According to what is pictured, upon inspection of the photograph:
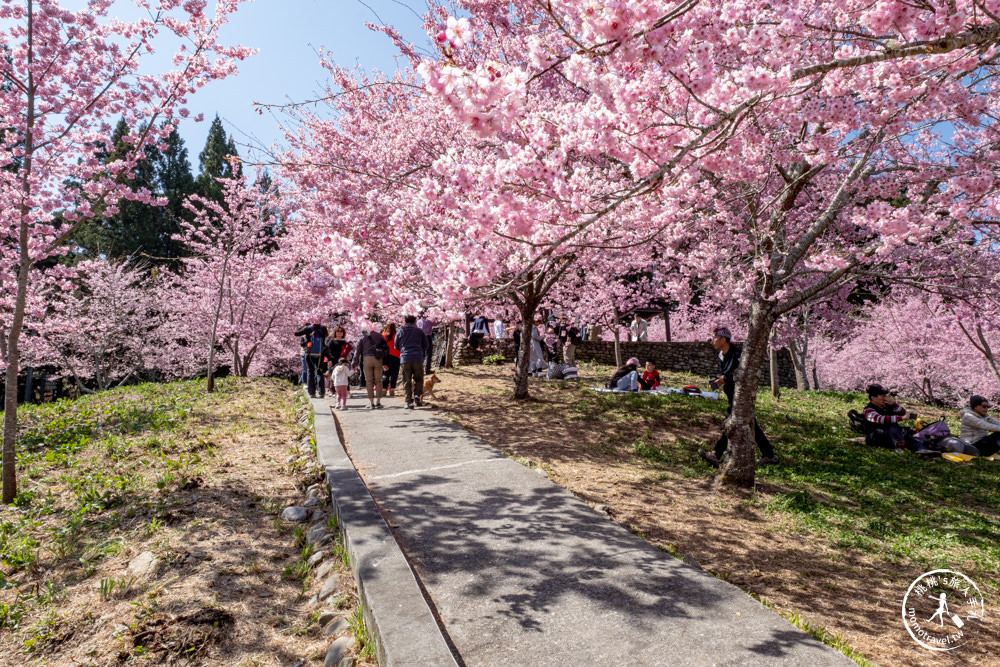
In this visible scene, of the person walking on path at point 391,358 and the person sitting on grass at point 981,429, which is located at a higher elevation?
the person walking on path at point 391,358

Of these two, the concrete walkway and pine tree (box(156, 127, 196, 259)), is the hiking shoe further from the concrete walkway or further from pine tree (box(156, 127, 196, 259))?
pine tree (box(156, 127, 196, 259))

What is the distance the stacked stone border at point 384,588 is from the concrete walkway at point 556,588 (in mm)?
145

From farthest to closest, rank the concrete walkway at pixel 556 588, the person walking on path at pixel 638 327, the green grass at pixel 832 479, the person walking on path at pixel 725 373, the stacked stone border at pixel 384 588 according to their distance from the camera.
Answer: the person walking on path at pixel 638 327, the person walking on path at pixel 725 373, the green grass at pixel 832 479, the concrete walkway at pixel 556 588, the stacked stone border at pixel 384 588

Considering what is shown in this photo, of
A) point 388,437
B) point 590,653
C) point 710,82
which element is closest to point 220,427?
point 388,437

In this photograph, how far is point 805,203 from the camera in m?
11.2

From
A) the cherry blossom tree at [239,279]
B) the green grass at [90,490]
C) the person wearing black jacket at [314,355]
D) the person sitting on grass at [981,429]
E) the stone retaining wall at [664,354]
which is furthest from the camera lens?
the stone retaining wall at [664,354]

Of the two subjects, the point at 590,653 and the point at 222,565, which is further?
the point at 222,565

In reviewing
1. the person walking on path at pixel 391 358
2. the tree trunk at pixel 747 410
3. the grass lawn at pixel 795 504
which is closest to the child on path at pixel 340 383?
the person walking on path at pixel 391 358

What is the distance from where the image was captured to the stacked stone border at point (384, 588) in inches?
104

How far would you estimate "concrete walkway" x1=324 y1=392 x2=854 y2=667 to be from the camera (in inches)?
109

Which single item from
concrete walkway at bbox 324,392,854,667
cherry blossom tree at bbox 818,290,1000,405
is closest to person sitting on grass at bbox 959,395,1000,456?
concrete walkway at bbox 324,392,854,667

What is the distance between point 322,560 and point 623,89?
433 cm

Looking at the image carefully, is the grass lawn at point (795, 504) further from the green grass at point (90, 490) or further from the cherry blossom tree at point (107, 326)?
the cherry blossom tree at point (107, 326)

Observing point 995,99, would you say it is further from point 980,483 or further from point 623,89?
point 623,89
